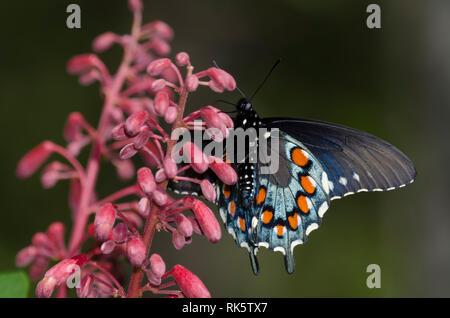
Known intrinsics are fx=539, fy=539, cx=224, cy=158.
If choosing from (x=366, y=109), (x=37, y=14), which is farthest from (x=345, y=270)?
(x=37, y=14)

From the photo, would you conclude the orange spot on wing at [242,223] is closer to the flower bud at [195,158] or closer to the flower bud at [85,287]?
the flower bud at [195,158]

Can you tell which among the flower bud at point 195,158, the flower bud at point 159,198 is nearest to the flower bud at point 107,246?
the flower bud at point 159,198

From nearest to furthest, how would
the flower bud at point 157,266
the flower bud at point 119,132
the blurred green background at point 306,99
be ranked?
the flower bud at point 157,266 → the flower bud at point 119,132 → the blurred green background at point 306,99

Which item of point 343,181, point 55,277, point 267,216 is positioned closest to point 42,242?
point 55,277

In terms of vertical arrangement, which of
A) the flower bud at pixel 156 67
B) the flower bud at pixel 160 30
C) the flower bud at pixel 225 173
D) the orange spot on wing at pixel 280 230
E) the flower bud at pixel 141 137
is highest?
the flower bud at pixel 160 30

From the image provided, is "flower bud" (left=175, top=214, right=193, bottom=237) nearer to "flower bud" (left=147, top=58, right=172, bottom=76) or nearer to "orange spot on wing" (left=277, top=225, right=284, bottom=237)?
"flower bud" (left=147, top=58, right=172, bottom=76)

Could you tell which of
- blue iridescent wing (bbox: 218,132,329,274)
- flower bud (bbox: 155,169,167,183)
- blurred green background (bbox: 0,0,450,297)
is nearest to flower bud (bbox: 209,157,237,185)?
flower bud (bbox: 155,169,167,183)

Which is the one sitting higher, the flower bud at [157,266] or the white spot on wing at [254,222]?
the flower bud at [157,266]
